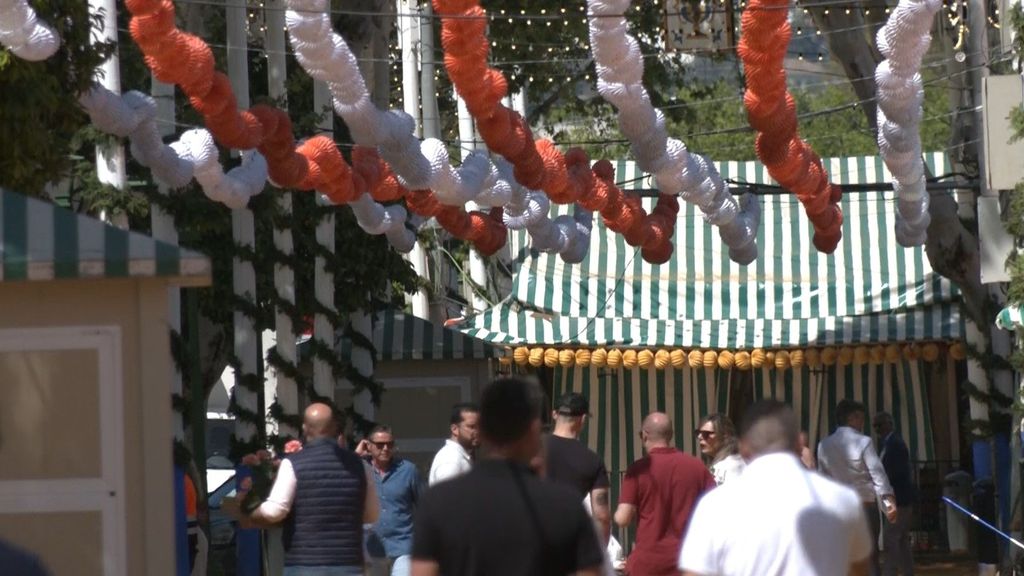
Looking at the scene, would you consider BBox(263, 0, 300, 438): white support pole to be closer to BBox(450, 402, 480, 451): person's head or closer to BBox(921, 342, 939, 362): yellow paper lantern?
BBox(450, 402, 480, 451): person's head

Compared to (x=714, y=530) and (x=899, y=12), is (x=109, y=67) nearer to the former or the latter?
(x=899, y=12)

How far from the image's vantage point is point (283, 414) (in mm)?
17484

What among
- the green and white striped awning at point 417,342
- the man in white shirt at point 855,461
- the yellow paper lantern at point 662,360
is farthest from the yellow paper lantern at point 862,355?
the man in white shirt at point 855,461

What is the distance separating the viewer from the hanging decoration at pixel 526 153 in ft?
34.4

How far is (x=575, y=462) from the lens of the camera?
9.20 metres

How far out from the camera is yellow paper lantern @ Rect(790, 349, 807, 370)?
20.1 m

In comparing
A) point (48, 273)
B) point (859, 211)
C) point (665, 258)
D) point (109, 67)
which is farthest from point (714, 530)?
point (859, 211)

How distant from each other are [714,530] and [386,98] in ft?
47.3

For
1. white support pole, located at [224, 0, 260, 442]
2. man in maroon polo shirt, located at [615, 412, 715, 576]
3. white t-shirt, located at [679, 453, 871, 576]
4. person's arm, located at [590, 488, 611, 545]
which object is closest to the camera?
white t-shirt, located at [679, 453, 871, 576]

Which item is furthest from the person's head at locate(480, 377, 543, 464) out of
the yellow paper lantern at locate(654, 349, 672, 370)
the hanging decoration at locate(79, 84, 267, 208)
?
the yellow paper lantern at locate(654, 349, 672, 370)

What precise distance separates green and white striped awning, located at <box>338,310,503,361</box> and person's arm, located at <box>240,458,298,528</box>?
11345mm

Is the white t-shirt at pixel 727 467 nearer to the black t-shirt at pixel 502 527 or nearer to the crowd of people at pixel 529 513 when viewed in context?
the crowd of people at pixel 529 513

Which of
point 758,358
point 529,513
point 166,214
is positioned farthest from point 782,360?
point 529,513

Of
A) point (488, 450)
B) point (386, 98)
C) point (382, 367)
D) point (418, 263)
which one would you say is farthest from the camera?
point (418, 263)
